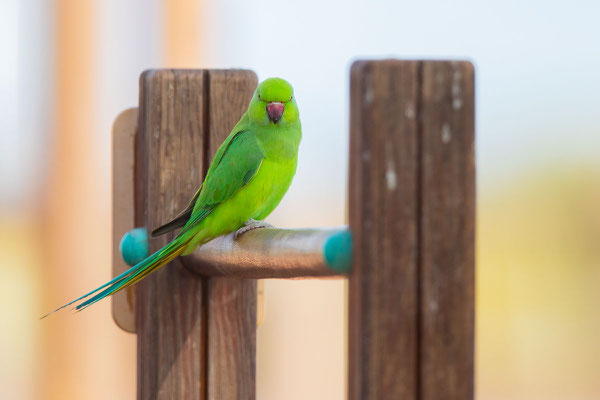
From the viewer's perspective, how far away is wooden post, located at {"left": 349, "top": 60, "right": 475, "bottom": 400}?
1029mm

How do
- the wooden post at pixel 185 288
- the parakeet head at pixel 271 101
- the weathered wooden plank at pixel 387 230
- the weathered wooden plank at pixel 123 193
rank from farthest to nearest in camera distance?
the parakeet head at pixel 271 101, the weathered wooden plank at pixel 123 193, the wooden post at pixel 185 288, the weathered wooden plank at pixel 387 230

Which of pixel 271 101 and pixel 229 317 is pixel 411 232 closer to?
pixel 229 317

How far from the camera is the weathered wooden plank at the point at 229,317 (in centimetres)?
182

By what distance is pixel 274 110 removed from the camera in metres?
2.15

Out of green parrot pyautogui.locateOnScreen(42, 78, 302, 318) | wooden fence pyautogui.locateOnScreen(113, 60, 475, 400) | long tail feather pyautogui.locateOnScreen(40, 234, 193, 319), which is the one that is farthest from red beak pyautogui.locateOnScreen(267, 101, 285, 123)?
wooden fence pyautogui.locateOnScreen(113, 60, 475, 400)

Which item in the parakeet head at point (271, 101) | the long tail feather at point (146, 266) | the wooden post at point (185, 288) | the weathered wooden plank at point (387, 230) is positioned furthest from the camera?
the parakeet head at point (271, 101)

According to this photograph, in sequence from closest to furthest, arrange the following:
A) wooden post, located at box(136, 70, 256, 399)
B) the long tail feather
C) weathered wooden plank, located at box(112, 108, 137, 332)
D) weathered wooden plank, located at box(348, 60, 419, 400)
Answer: weathered wooden plank, located at box(348, 60, 419, 400) → the long tail feather → wooden post, located at box(136, 70, 256, 399) → weathered wooden plank, located at box(112, 108, 137, 332)

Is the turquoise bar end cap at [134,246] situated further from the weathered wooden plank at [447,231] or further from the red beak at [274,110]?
the weathered wooden plank at [447,231]

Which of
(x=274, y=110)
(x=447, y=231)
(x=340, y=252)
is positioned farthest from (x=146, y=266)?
(x=447, y=231)

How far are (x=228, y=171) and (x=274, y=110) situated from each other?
275 mm

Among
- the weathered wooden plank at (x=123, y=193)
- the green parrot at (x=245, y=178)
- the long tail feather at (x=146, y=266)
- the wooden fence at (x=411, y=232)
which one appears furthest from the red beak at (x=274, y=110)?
the wooden fence at (x=411, y=232)

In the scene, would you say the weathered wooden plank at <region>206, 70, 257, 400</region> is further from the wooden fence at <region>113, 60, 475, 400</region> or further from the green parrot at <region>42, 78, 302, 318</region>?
the wooden fence at <region>113, 60, 475, 400</region>

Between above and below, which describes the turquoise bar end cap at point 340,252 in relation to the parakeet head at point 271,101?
below

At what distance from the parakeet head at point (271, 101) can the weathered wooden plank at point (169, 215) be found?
301mm
